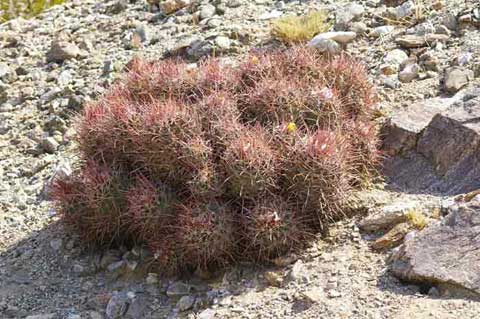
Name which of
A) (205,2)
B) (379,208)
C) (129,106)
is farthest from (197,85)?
(205,2)

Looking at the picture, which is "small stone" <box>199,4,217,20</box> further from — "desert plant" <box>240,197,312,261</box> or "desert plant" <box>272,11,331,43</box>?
"desert plant" <box>240,197,312,261</box>

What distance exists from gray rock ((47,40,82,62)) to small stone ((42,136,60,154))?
1.45 meters

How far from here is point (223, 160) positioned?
4488mm

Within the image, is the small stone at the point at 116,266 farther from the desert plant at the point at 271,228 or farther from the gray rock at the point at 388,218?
the gray rock at the point at 388,218

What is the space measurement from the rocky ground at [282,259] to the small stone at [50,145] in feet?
0.04

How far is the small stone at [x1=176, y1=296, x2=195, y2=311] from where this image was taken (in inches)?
176

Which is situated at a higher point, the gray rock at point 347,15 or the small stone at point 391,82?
the gray rock at point 347,15

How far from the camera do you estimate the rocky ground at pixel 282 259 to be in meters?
4.15

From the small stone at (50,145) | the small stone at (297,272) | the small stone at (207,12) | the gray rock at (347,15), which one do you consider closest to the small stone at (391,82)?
the gray rock at (347,15)

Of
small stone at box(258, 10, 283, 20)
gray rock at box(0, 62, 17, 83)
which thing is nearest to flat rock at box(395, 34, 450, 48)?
small stone at box(258, 10, 283, 20)

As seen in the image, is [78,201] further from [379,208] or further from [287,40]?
[287,40]

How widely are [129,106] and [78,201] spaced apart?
0.67 metres

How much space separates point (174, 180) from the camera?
4656mm

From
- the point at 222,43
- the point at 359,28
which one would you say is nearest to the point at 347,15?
the point at 359,28
